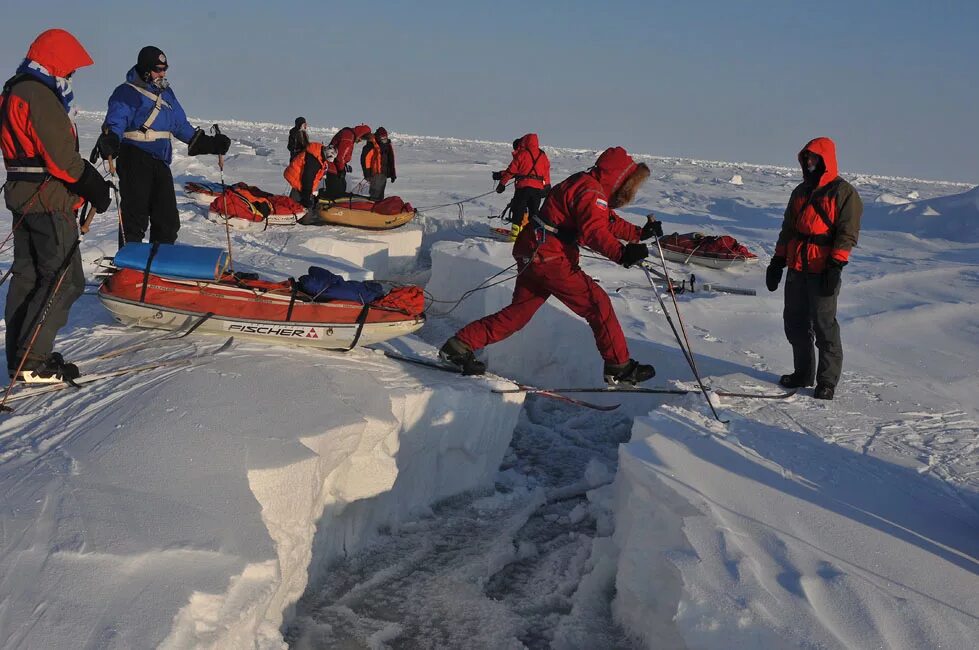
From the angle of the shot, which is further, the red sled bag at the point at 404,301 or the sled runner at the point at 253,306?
the red sled bag at the point at 404,301

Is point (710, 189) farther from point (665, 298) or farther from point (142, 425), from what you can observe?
point (142, 425)

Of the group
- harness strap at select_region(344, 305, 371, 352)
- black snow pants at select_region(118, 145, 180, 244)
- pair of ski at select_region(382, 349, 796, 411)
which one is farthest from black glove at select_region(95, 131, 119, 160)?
pair of ski at select_region(382, 349, 796, 411)

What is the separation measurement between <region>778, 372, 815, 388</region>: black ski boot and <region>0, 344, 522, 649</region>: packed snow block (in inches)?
66.6

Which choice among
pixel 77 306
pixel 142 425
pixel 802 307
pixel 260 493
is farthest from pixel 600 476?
pixel 77 306

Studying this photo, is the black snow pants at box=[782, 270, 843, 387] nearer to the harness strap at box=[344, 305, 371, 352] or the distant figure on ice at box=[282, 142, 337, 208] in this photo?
the harness strap at box=[344, 305, 371, 352]

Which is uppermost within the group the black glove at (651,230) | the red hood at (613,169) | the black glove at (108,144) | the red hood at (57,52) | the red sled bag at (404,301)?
the red hood at (57,52)

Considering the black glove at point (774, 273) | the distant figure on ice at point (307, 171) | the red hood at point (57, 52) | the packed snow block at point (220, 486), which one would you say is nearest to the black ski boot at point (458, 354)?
the packed snow block at point (220, 486)

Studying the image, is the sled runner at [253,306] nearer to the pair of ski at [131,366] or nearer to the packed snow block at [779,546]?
the pair of ski at [131,366]

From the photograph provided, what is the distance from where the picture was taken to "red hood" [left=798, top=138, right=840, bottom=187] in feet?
14.0

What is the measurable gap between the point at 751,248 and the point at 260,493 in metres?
10.9

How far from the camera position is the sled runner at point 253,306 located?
441cm

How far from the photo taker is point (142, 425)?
10.4 ft

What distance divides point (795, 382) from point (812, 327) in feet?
1.20

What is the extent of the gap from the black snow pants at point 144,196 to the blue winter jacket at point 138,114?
6cm
